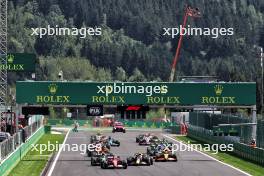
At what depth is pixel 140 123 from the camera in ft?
429

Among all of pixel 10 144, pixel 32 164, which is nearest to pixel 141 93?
pixel 32 164

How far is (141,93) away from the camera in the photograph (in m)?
48.1

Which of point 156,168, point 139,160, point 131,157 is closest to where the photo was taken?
point 156,168

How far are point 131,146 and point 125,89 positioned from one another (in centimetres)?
2104

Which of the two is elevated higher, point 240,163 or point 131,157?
point 131,157

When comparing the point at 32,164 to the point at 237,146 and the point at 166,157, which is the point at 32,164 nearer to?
the point at 166,157

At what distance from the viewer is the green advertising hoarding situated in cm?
4822

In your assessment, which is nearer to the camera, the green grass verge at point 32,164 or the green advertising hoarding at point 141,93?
the green grass verge at point 32,164

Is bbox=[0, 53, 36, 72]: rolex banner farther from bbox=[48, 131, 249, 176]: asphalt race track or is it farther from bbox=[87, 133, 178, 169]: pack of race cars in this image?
bbox=[87, 133, 178, 169]: pack of race cars

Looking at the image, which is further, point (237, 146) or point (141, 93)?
point (237, 146)

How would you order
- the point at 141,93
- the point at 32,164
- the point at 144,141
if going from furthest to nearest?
the point at 144,141
the point at 32,164
the point at 141,93

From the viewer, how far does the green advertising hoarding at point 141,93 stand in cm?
4822

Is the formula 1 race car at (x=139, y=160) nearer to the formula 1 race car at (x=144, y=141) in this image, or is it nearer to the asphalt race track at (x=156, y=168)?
the asphalt race track at (x=156, y=168)

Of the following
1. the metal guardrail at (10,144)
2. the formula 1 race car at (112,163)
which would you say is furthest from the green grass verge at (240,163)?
the metal guardrail at (10,144)
